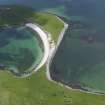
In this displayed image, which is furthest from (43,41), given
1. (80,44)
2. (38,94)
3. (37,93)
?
(38,94)

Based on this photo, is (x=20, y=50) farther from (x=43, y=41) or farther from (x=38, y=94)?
(x=38, y=94)

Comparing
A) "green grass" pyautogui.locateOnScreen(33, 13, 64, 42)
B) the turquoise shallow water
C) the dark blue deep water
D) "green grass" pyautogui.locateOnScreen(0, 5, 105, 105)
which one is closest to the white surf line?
the turquoise shallow water

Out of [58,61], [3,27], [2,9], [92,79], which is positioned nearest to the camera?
[92,79]

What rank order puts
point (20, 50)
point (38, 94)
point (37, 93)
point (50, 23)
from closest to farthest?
1. point (38, 94)
2. point (37, 93)
3. point (20, 50)
4. point (50, 23)

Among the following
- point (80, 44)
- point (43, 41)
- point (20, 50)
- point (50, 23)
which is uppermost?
point (50, 23)

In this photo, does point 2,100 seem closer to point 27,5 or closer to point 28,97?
point 28,97

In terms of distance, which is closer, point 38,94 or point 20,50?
point 38,94

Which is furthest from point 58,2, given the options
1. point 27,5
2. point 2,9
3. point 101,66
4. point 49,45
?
point 101,66

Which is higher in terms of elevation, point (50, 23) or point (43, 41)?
point (50, 23)
